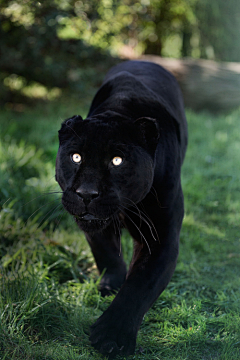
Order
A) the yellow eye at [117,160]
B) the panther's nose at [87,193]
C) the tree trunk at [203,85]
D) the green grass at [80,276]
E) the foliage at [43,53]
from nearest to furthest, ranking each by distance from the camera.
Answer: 1. the panther's nose at [87,193]
2. the yellow eye at [117,160]
3. the green grass at [80,276]
4. the foliage at [43,53]
5. the tree trunk at [203,85]

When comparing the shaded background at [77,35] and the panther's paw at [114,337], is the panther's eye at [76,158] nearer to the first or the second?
the panther's paw at [114,337]

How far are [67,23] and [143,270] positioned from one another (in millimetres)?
3899

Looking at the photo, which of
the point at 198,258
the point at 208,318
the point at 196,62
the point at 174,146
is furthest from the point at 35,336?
the point at 196,62

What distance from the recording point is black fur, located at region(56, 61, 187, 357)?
1678 millimetres

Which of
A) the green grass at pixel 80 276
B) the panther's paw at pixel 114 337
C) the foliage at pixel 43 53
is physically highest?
the foliage at pixel 43 53

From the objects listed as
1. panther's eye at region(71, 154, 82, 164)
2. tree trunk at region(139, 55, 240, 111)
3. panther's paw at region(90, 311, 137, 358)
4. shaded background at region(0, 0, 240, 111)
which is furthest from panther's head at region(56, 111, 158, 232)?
tree trunk at region(139, 55, 240, 111)

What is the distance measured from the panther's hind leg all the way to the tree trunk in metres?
5.61

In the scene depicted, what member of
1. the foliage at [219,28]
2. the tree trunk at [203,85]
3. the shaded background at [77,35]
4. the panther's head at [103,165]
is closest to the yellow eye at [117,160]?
the panther's head at [103,165]

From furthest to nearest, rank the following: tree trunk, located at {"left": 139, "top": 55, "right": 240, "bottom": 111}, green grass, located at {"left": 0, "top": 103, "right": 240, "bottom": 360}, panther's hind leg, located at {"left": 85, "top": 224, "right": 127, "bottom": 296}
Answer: tree trunk, located at {"left": 139, "top": 55, "right": 240, "bottom": 111}, panther's hind leg, located at {"left": 85, "top": 224, "right": 127, "bottom": 296}, green grass, located at {"left": 0, "top": 103, "right": 240, "bottom": 360}

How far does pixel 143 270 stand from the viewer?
192cm

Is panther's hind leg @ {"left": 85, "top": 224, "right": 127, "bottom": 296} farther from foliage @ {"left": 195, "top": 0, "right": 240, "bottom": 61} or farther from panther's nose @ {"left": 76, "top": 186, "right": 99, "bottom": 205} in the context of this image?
foliage @ {"left": 195, "top": 0, "right": 240, "bottom": 61}

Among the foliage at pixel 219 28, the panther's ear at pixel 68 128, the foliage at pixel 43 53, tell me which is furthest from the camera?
the foliage at pixel 219 28

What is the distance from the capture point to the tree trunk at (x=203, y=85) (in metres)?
7.68

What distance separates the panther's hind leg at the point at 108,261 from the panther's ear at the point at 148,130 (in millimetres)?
838
